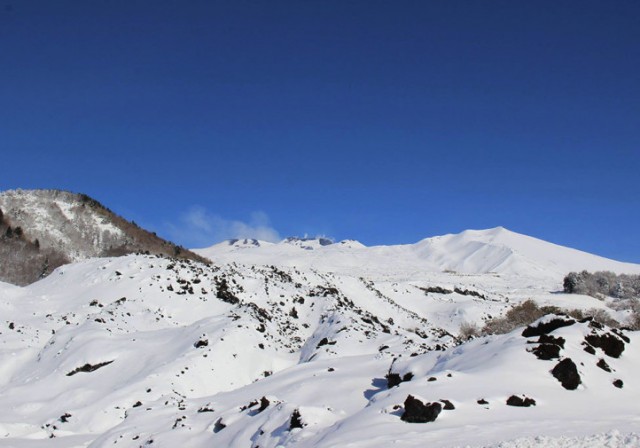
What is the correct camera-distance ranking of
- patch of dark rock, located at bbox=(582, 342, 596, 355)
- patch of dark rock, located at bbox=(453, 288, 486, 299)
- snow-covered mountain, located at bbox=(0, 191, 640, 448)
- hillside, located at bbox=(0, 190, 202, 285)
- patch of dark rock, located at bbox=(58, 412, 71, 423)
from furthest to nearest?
hillside, located at bbox=(0, 190, 202, 285)
patch of dark rock, located at bbox=(453, 288, 486, 299)
patch of dark rock, located at bbox=(58, 412, 71, 423)
patch of dark rock, located at bbox=(582, 342, 596, 355)
snow-covered mountain, located at bbox=(0, 191, 640, 448)

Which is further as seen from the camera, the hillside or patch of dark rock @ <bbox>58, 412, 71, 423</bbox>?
the hillside

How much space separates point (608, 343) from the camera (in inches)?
873

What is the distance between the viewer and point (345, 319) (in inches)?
1868

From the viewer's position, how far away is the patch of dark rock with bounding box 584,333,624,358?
21977 millimetres

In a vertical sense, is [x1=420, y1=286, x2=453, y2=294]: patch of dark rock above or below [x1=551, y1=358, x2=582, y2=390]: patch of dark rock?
above

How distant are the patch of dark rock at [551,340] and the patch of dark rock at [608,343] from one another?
5.96 ft

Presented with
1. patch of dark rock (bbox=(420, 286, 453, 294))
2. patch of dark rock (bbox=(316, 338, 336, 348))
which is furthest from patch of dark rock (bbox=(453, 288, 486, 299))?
patch of dark rock (bbox=(316, 338, 336, 348))

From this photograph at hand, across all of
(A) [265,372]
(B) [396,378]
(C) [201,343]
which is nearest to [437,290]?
(A) [265,372]

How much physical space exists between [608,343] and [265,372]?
23040mm

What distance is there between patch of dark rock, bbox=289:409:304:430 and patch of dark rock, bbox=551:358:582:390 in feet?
32.2

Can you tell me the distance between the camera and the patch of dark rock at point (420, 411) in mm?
15984

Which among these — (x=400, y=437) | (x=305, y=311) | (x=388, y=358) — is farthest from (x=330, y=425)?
(x=305, y=311)

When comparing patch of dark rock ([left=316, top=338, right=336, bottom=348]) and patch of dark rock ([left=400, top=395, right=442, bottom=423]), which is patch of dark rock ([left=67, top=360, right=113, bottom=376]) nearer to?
patch of dark rock ([left=316, top=338, right=336, bottom=348])

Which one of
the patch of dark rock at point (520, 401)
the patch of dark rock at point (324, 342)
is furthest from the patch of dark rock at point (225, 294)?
the patch of dark rock at point (520, 401)
